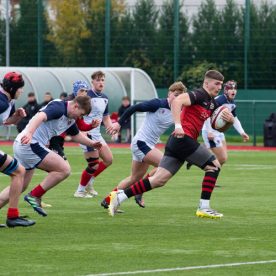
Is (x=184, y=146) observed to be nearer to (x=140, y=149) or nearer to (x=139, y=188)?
(x=139, y=188)

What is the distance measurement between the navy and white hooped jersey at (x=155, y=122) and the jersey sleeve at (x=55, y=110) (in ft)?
8.35

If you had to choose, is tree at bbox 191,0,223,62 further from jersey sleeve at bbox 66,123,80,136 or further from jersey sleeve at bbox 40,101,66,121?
jersey sleeve at bbox 40,101,66,121

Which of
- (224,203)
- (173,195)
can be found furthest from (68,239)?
(173,195)

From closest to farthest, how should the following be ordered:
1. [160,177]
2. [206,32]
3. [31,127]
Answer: [31,127]
[160,177]
[206,32]

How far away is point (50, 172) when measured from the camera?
15.0 m

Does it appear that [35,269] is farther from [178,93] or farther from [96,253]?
[178,93]

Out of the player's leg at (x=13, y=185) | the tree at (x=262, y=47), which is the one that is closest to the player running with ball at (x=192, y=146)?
the player's leg at (x=13, y=185)

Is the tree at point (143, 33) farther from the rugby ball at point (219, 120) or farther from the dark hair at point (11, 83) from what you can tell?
the dark hair at point (11, 83)

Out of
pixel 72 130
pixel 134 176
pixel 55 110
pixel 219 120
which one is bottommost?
pixel 134 176

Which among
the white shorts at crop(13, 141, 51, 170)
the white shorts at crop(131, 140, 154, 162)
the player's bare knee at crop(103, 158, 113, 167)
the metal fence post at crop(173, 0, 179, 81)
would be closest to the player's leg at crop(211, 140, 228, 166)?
the player's bare knee at crop(103, 158, 113, 167)

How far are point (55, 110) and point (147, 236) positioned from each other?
2.23 meters

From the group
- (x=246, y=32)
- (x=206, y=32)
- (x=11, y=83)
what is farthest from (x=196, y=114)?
(x=206, y=32)

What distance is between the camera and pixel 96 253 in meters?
11.5

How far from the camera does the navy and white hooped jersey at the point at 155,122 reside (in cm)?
1666
